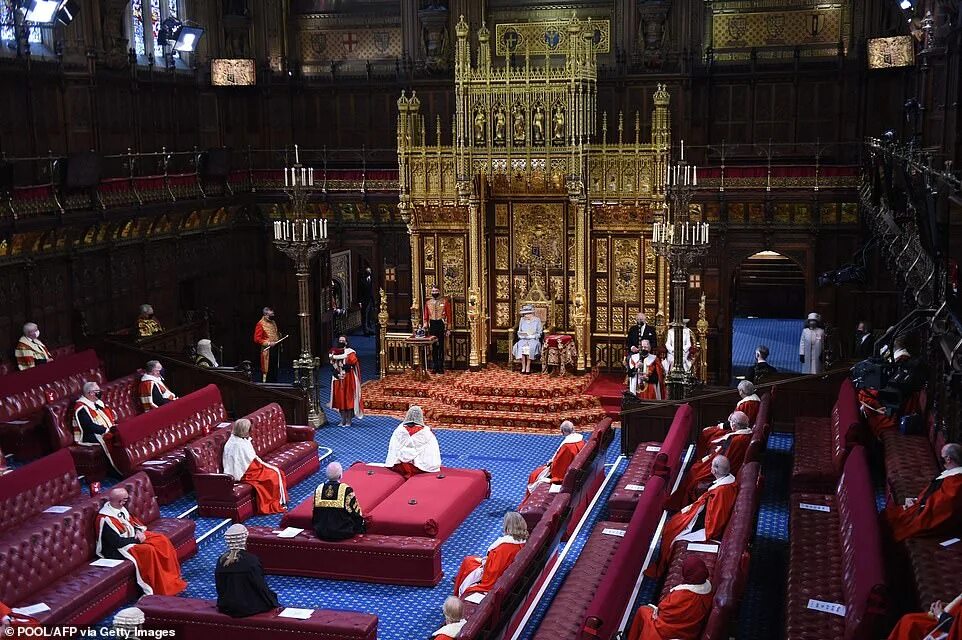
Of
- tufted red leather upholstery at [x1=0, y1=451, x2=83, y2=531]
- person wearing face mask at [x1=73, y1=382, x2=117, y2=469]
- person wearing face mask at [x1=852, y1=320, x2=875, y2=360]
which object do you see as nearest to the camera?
tufted red leather upholstery at [x1=0, y1=451, x2=83, y2=531]

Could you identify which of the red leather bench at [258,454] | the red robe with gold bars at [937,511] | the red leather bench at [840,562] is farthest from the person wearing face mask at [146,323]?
the red robe with gold bars at [937,511]

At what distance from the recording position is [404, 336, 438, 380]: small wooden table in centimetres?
2062

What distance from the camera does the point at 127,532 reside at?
11680 mm

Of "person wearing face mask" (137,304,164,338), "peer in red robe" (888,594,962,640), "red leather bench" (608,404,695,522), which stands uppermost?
"person wearing face mask" (137,304,164,338)

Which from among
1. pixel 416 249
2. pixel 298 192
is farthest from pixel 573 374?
pixel 298 192

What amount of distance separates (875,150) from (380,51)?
11951 millimetres

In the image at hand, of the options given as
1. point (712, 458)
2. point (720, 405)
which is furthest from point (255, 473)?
point (720, 405)

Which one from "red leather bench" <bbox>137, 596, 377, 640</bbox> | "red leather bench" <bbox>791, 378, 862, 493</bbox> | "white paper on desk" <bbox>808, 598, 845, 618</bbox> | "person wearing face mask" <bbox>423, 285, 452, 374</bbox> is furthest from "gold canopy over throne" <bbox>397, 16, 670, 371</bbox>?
"red leather bench" <bbox>137, 596, 377, 640</bbox>

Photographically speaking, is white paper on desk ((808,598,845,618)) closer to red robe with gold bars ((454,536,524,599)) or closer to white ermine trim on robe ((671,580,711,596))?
white ermine trim on robe ((671,580,711,596))

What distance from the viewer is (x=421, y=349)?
20.7m

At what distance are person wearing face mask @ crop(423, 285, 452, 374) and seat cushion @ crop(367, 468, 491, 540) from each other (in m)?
6.28

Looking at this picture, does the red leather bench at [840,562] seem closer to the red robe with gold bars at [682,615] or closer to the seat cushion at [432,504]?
the red robe with gold bars at [682,615]

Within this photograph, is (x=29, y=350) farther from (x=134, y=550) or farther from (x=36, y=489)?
(x=134, y=550)

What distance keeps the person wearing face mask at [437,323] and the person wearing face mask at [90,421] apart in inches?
291
